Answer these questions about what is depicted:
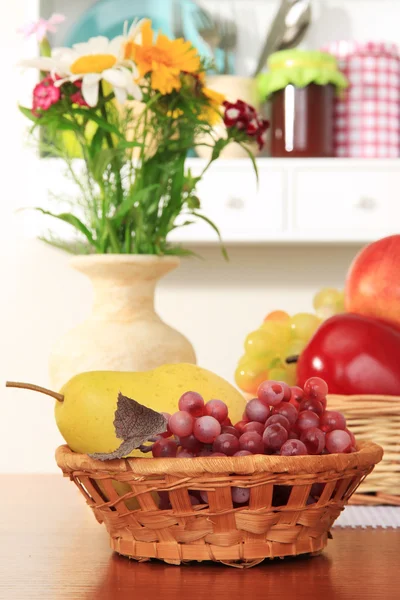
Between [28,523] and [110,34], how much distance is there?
53.2 inches

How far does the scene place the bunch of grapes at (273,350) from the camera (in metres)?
0.86

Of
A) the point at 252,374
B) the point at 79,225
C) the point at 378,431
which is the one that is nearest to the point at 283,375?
the point at 252,374

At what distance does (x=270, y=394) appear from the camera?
20.5 inches

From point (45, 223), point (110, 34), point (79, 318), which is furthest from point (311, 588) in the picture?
point (110, 34)

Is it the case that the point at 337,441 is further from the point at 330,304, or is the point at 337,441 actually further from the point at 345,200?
the point at 345,200

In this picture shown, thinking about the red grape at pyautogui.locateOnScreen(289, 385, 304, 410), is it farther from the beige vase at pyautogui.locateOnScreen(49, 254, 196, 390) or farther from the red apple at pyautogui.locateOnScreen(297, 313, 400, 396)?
the beige vase at pyautogui.locateOnScreen(49, 254, 196, 390)

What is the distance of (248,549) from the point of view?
1.66 feet

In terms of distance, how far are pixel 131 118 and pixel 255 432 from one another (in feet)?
1.84

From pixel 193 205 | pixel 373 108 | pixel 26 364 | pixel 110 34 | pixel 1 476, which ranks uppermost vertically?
pixel 110 34

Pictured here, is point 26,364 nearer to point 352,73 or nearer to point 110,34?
point 110,34

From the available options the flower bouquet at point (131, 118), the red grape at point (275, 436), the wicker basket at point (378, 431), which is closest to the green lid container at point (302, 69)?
the flower bouquet at point (131, 118)

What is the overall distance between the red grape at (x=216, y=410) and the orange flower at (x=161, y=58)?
0.46 m

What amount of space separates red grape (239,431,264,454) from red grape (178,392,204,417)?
0.03 metres

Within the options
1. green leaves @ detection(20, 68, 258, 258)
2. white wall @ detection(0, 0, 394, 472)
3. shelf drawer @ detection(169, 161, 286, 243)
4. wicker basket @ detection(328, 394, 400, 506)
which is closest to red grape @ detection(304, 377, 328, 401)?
wicker basket @ detection(328, 394, 400, 506)
